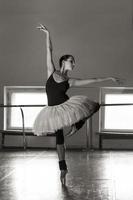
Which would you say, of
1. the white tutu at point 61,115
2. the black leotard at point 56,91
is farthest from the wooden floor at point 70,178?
the black leotard at point 56,91

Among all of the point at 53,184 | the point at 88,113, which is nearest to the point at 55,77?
the point at 88,113

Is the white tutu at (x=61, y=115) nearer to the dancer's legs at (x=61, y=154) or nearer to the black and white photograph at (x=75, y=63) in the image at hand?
the dancer's legs at (x=61, y=154)

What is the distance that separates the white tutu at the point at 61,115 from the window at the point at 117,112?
4291 mm

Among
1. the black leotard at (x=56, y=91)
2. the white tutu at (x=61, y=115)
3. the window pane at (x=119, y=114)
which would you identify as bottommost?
the window pane at (x=119, y=114)

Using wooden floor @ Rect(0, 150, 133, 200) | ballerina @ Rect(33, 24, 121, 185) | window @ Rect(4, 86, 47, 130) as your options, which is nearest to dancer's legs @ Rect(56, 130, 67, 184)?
ballerina @ Rect(33, 24, 121, 185)

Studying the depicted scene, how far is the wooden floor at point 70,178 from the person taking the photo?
377 centimetres

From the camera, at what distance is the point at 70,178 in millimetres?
4770

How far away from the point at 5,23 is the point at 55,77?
4.88 meters

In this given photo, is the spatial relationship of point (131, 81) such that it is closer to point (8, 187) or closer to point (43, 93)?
point (43, 93)

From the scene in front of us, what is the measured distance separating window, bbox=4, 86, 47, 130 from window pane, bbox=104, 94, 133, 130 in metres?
1.22

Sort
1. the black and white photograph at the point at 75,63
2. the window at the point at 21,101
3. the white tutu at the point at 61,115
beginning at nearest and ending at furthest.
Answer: the white tutu at the point at 61,115 → the black and white photograph at the point at 75,63 → the window at the point at 21,101

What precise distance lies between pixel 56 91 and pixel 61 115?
24 cm

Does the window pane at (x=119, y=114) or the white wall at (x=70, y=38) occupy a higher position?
the white wall at (x=70, y=38)

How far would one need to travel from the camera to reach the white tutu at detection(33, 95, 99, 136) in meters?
4.47
